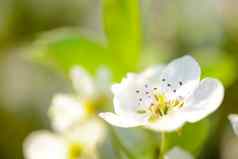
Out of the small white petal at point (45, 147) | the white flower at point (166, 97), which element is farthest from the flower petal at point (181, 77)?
the small white petal at point (45, 147)

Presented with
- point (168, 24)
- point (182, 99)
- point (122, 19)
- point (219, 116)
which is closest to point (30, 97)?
point (168, 24)

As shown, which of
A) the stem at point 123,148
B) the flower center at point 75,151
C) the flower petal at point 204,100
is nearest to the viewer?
the flower petal at point 204,100

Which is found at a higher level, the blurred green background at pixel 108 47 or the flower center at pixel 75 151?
the blurred green background at pixel 108 47

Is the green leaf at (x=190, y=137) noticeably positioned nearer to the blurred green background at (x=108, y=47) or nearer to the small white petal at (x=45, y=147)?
the blurred green background at (x=108, y=47)

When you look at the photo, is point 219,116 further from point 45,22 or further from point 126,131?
point 45,22

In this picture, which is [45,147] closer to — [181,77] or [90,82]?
[90,82]

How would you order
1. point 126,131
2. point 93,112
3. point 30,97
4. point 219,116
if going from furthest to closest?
point 30,97 < point 219,116 < point 93,112 < point 126,131
